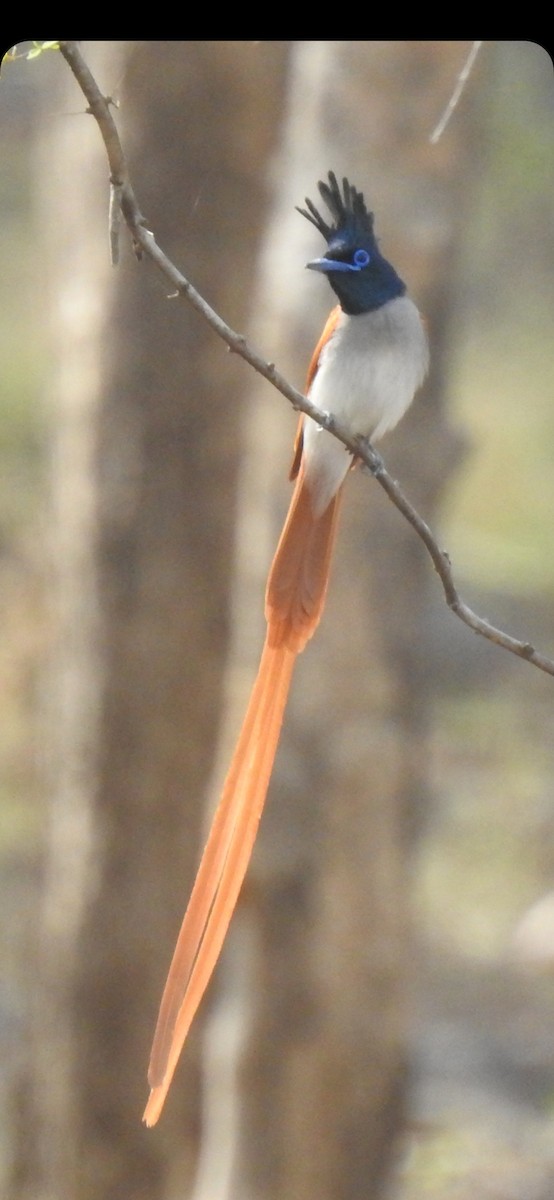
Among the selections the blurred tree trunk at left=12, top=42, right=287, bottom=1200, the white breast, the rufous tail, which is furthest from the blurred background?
the rufous tail

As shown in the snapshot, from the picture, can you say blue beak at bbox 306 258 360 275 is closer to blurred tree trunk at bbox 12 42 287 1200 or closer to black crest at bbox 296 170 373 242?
black crest at bbox 296 170 373 242

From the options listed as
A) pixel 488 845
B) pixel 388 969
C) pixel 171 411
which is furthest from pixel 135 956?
pixel 488 845

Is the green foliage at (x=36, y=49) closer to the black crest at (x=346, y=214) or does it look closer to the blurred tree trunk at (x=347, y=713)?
the black crest at (x=346, y=214)

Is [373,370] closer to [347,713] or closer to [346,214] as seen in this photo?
[346,214]

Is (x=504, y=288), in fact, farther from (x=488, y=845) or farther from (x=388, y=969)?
(x=388, y=969)

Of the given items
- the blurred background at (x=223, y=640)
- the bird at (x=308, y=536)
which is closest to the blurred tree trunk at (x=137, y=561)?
the blurred background at (x=223, y=640)

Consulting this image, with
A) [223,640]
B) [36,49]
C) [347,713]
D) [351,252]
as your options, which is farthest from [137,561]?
[36,49]
